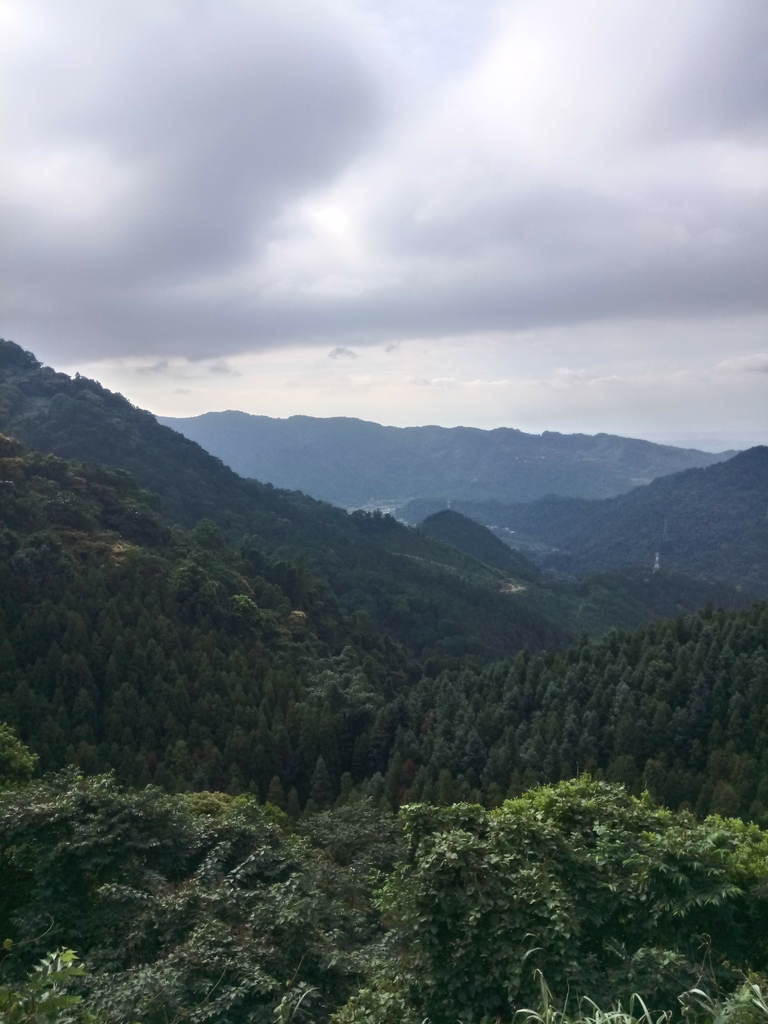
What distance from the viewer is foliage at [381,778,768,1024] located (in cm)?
921

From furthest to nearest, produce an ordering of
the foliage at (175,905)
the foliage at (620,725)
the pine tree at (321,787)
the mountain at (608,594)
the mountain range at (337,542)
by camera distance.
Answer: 1. the mountain at (608,594)
2. the mountain range at (337,542)
3. the pine tree at (321,787)
4. the foliage at (620,725)
5. the foliage at (175,905)

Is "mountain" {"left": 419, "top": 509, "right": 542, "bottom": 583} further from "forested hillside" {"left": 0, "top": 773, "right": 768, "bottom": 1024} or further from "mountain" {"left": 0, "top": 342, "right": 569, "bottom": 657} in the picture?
"forested hillside" {"left": 0, "top": 773, "right": 768, "bottom": 1024}

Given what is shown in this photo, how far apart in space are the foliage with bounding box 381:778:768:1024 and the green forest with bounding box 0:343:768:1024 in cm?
5

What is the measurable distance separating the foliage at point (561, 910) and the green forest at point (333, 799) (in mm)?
48

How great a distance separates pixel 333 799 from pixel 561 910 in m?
28.4

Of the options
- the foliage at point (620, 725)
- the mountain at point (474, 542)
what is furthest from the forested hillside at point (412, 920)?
the mountain at point (474, 542)

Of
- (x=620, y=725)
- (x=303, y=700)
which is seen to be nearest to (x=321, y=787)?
(x=303, y=700)

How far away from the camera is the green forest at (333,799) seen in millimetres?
9703

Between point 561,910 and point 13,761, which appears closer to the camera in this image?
point 561,910

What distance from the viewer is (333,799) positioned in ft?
118

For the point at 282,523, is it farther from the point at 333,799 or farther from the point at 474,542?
the point at 474,542

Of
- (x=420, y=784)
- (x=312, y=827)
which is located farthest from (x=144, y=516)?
(x=312, y=827)

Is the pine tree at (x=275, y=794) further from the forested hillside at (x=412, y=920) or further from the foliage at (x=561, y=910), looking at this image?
the foliage at (x=561, y=910)

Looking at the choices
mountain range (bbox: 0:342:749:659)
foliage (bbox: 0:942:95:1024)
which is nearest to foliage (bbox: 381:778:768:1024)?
foliage (bbox: 0:942:95:1024)
